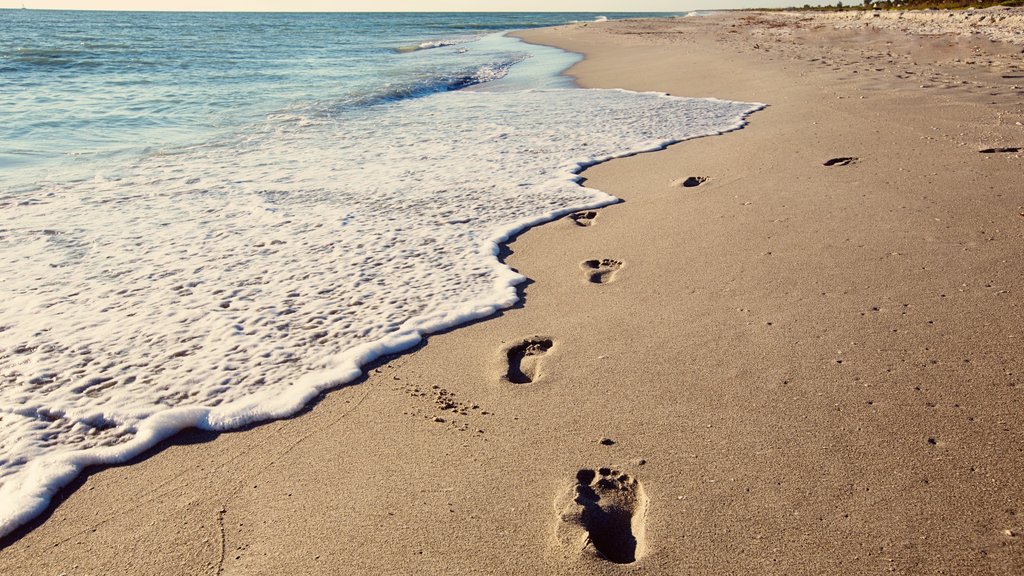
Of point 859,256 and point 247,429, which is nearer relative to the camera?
point 247,429

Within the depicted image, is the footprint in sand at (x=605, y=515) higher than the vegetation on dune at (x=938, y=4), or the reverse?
the footprint in sand at (x=605, y=515)

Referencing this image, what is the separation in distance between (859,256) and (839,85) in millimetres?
6853

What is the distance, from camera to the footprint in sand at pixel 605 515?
207cm

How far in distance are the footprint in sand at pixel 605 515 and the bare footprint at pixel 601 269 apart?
1.79 meters

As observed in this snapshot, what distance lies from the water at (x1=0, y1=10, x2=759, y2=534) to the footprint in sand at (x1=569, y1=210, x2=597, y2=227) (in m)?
0.19

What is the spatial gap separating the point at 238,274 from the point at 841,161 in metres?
4.77

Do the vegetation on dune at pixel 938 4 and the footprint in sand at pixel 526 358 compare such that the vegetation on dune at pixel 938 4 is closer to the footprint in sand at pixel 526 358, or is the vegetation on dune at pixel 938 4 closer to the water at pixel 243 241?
the water at pixel 243 241

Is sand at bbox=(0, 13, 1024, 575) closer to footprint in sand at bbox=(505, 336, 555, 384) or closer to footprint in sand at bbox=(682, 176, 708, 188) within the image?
footprint in sand at bbox=(505, 336, 555, 384)

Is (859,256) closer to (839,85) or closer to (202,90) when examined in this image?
(839,85)

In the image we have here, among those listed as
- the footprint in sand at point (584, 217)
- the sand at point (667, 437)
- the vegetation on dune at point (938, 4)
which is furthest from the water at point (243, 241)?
the vegetation on dune at point (938, 4)

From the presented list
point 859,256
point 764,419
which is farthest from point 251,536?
point 859,256

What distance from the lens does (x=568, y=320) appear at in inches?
139

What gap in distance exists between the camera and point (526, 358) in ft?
10.6

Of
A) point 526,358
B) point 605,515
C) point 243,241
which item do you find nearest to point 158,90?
point 243,241
